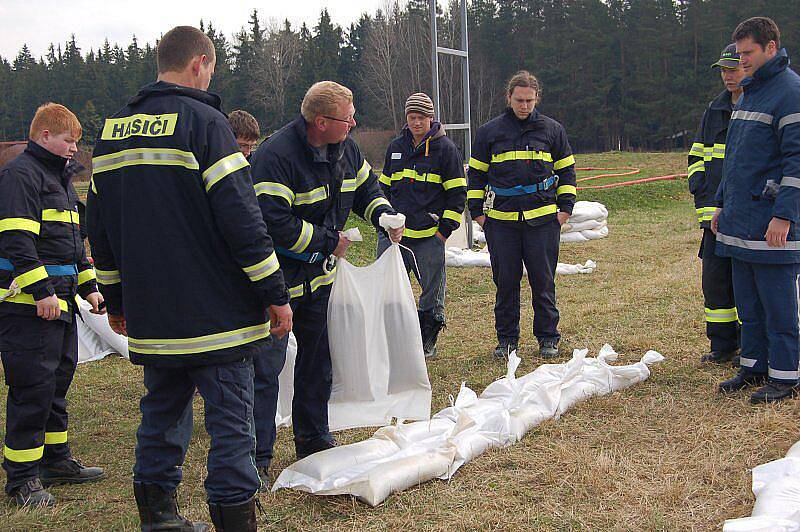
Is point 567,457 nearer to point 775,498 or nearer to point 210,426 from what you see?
point 775,498

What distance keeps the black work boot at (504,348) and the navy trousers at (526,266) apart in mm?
29

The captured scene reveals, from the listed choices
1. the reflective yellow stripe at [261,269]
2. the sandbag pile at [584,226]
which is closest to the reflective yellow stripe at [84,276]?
the reflective yellow stripe at [261,269]

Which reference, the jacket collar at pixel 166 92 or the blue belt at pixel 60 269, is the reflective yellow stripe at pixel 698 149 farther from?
the blue belt at pixel 60 269

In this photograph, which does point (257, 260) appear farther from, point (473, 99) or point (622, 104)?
point (473, 99)

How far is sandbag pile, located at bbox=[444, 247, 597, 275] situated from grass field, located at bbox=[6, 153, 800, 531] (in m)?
2.68

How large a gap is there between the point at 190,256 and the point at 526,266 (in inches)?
140

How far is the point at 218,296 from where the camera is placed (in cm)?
278

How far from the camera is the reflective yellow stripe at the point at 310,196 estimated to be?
358 cm

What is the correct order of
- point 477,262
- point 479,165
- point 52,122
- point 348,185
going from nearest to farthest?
point 52,122
point 348,185
point 479,165
point 477,262

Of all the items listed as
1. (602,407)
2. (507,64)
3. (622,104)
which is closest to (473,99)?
(507,64)

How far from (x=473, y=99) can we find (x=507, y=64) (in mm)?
4457

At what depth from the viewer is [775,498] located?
2930mm

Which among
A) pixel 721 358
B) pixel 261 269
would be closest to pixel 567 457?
pixel 261 269

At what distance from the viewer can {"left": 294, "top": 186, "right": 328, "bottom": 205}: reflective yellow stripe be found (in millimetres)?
3582
